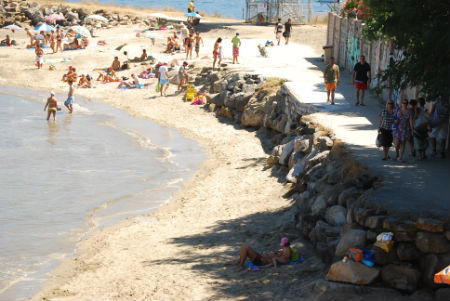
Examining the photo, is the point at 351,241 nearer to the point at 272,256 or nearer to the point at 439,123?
the point at 272,256

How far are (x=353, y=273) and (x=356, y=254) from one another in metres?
0.37

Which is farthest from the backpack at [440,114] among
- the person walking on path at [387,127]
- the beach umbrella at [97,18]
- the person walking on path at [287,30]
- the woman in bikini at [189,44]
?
the beach umbrella at [97,18]

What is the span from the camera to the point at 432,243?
1014 centimetres

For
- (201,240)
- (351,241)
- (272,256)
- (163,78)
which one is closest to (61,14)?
(163,78)

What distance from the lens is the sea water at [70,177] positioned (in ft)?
46.8

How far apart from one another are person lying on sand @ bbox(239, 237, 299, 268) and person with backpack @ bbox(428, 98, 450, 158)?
4.35 m

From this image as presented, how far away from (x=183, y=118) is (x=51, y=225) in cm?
1282

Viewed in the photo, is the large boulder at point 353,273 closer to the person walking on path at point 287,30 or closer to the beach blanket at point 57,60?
the person walking on path at point 287,30

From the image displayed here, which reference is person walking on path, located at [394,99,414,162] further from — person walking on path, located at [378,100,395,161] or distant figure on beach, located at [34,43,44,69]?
distant figure on beach, located at [34,43,44,69]

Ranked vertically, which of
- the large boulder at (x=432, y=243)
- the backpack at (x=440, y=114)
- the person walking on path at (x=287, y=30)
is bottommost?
the large boulder at (x=432, y=243)

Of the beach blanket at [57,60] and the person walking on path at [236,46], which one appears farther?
the beach blanket at [57,60]

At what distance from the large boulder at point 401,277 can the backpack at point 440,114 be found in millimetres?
5119

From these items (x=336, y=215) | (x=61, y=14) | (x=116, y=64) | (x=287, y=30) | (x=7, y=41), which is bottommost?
(x=336, y=215)

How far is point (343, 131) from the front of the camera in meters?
17.0
